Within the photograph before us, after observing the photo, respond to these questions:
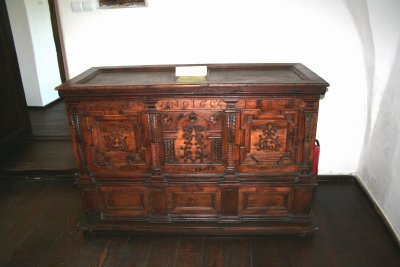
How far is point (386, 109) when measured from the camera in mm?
2617

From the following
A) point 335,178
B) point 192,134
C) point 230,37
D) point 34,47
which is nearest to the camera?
point 192,134

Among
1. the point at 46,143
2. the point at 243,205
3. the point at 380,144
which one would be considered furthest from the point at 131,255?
the point at 46,143

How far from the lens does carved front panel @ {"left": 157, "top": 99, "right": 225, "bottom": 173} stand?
2.16 meters

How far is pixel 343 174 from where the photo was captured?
3.12 m

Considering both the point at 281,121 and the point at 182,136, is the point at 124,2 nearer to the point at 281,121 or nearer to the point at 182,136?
the point at 182,136

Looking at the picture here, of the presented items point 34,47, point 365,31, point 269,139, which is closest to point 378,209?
point 269,139

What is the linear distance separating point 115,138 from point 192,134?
52cm

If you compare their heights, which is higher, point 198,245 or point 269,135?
point 269,135

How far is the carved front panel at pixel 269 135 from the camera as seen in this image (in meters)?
2.13

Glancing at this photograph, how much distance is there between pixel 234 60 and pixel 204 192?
3.69 ft

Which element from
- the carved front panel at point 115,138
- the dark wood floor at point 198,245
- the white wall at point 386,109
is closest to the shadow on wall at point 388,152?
the white wall at point 386,109

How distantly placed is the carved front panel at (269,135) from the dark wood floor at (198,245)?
559 millimetres

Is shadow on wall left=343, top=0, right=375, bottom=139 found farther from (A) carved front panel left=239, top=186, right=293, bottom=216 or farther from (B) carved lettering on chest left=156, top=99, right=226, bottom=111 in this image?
(B) carved lettering on chest left=156, top=99, right=226, bottom=111

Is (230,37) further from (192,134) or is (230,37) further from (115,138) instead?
(115,138)
